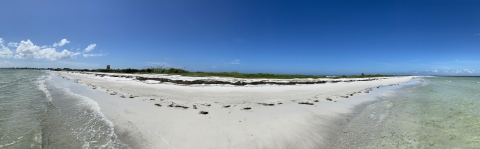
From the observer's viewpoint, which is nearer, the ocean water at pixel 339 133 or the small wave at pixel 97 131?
the small wave at pixel 97 131

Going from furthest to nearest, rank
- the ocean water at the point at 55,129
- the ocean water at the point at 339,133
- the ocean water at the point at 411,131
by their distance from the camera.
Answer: the ocean water at the point at 411,131 < the ocean water at the point at 339,133 < the ocean water at the point at 55,129

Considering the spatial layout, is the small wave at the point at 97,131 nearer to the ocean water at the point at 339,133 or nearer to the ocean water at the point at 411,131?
the ocean water at the point at 339,133

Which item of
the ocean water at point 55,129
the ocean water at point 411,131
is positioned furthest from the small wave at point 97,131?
the ocean water at point 411,131

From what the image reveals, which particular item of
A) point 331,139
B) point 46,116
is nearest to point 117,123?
point 46,116

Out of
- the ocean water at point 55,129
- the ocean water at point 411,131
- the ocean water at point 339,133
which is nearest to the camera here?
the ocean water at point 55,129

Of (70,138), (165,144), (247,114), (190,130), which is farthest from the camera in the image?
(247,114)

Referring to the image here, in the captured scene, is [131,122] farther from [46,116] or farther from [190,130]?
[46,116]

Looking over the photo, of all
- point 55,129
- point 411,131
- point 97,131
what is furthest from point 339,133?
point 55,129

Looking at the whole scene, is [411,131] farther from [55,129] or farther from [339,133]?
[55,129]

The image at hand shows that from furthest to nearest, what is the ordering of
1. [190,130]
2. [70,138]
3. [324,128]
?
[324,128] → [190,130] → [70,138]

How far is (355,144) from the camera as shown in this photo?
4066mm

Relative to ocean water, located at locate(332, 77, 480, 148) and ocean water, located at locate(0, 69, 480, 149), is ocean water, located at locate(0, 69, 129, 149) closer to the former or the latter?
ocean water, located at locate(0, 69, 480, 149)

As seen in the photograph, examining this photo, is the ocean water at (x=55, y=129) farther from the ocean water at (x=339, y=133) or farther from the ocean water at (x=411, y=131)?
the ocean water at (x=411, y=131)

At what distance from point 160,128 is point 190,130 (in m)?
0.80
